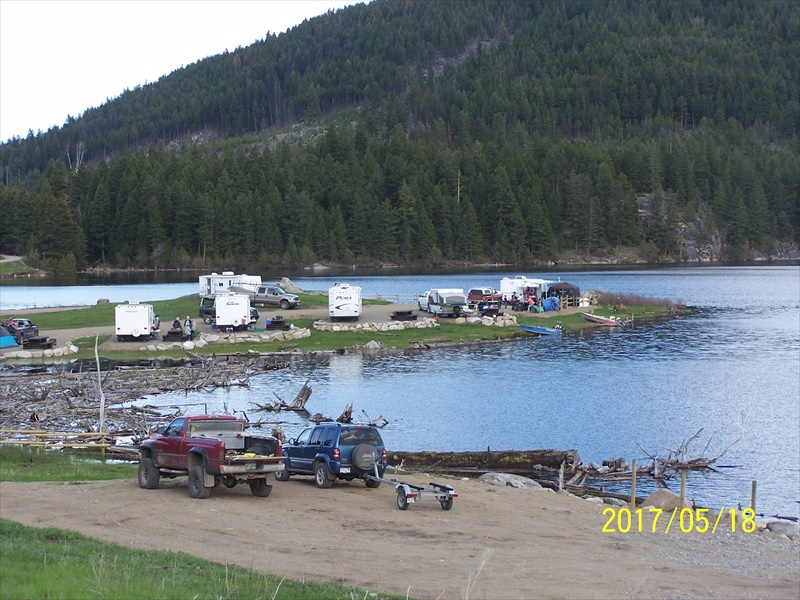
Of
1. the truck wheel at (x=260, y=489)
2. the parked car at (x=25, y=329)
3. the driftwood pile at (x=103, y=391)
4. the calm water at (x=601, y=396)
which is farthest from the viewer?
the parked car at (x=25, y=329)

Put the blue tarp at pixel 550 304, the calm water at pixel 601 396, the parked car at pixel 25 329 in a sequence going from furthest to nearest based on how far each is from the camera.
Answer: the blue tarp at pixel 550 304 → the parked car at pixel 25 329 → the calm water at pixel 601 396

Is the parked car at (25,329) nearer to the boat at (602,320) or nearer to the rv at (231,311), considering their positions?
the rv at (231,311)

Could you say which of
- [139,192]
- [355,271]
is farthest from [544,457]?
[139,192]

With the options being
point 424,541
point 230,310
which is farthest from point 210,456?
point 230,310

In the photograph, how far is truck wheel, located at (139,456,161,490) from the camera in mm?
22703

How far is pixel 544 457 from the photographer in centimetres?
3147

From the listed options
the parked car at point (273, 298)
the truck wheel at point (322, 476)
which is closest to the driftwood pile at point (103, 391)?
the truck wheel at point (322, 476)

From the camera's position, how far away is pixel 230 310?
63969 millimetres

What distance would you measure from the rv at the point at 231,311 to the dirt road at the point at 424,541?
1591 inches

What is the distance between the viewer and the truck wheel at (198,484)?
21.4 m

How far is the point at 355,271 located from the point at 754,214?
298 ft

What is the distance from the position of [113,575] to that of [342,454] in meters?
11.2

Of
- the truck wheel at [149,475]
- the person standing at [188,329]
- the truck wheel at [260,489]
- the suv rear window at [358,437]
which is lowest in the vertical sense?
the truck wheel at [260,489]

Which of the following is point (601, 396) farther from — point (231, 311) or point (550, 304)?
point (550, 304)
